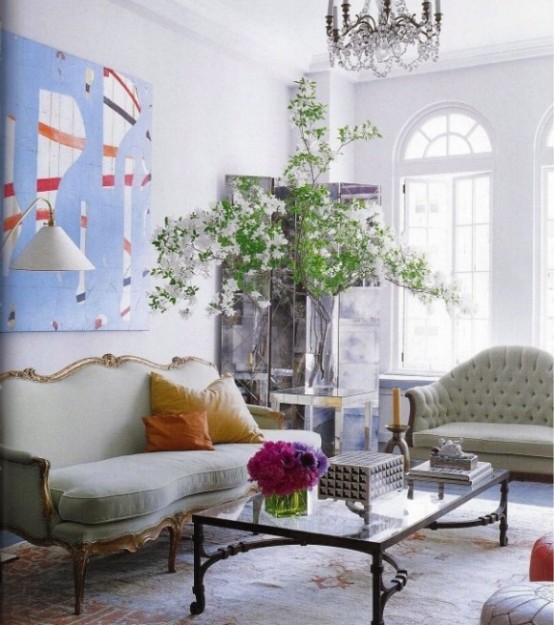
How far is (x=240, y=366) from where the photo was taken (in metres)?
5.98

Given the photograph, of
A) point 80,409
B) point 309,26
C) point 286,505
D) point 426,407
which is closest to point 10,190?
point 80,409

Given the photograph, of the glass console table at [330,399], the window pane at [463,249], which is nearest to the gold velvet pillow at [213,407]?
the glass console table at [330,399]

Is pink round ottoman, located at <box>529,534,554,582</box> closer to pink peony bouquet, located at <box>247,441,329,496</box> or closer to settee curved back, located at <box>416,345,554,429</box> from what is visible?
pink peony bouquet, located at <box>247,441,329,496</box>

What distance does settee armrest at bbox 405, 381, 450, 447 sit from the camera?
557cm

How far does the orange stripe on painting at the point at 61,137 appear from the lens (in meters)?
4.34

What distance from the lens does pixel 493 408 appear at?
5.90 meters

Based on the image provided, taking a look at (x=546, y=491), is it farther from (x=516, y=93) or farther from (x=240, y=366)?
(x=516, y=93)

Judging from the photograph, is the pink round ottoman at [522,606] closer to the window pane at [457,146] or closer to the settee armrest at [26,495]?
the settee armrest at [26,495]

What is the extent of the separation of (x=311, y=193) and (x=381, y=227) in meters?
0.48

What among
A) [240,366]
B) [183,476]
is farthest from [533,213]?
[183,476]

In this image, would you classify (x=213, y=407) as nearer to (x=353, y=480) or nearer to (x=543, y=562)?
(x=353, y=480)

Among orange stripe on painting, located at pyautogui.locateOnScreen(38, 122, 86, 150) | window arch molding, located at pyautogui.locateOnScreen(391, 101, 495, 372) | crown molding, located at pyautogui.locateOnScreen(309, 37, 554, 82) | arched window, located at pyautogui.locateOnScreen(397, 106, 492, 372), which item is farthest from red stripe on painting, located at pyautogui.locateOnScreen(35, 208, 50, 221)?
window arch molding, located at pyautogui.locateOnScreen(391, 101, 495, 372)

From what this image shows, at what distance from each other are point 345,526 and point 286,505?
0.29 meters

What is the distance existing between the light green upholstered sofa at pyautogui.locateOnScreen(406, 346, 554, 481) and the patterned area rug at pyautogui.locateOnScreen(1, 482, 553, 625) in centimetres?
92
